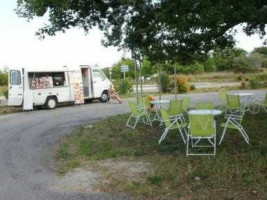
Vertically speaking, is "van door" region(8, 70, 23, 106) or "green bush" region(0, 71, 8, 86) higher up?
"green bush" region(0, 71, 8, 86)

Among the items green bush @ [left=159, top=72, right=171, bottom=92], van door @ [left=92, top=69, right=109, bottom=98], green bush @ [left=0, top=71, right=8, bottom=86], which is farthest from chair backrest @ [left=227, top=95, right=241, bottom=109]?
green bush @ [left=0, top=71, right=8, bottom=86]

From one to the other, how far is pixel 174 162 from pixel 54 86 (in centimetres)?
1515

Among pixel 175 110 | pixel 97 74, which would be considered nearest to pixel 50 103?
pixel 97 74

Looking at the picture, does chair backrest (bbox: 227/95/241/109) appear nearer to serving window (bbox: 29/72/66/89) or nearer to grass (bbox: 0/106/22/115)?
serving window (bbox: 29/72/66/89)

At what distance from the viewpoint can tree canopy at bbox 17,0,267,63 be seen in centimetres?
859

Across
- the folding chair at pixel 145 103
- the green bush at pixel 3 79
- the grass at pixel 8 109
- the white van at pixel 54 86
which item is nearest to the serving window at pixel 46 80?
the white van at pixel 54 86

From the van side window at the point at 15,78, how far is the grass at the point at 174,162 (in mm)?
9835

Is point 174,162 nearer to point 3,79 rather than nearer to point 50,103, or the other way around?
point 50,103

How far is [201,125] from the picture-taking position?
9.33 metres

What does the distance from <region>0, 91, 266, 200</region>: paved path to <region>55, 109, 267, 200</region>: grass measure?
417mm

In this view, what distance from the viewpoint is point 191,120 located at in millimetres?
9320

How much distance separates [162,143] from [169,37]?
246cm

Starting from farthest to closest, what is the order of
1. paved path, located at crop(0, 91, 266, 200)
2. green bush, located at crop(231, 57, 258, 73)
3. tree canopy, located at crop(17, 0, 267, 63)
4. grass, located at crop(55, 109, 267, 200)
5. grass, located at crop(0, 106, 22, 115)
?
green bush, located at crop(231, 57, 258, 73) < grass, located at crop(0, 106, 22, 115) < tree canopy, located at crop(17, 0, 267, 63) < paved path, located at crop(0, 91, 266, 200) < grass, located at crop(55, 109, 267, 200)

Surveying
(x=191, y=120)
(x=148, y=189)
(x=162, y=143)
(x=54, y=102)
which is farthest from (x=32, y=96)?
(x=148, y=189)
